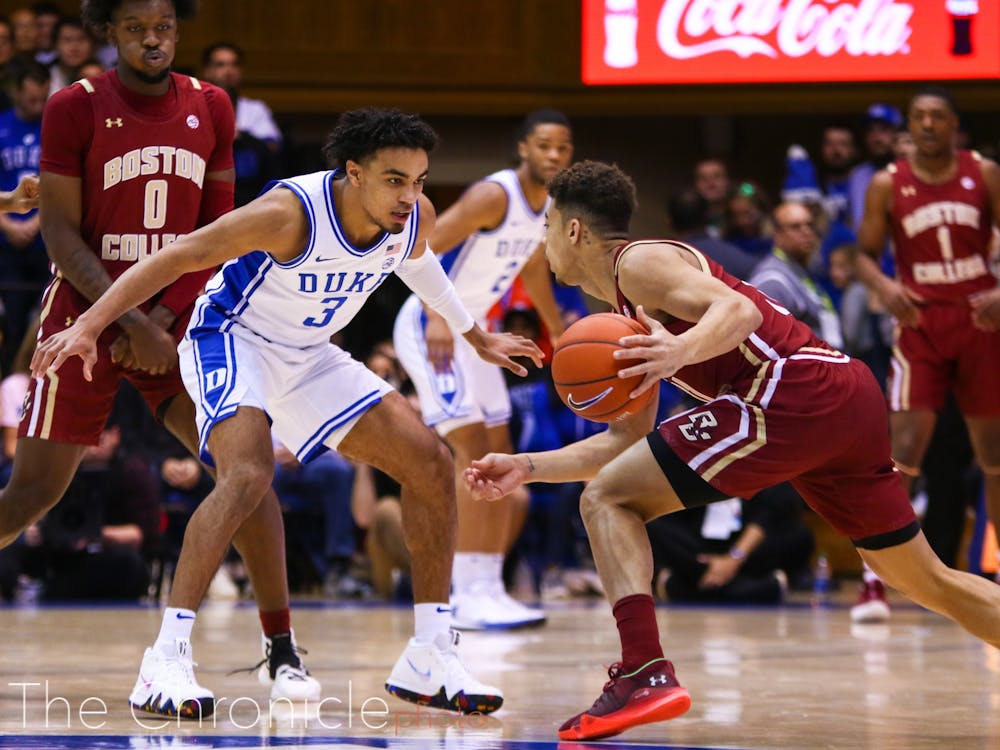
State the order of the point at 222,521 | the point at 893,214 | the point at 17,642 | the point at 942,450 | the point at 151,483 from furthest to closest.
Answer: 1. the point at 942,450
2. the point at 151,483
3. the point at 893,214
4. the point at 17,642
5. the point at 222,521

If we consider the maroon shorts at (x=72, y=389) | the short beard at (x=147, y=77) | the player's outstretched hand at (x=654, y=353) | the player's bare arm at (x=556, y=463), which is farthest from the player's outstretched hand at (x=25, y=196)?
the player's outstretched hand at (x=654, y=353)

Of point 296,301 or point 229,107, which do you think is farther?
point 229,107

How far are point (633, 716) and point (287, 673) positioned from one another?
130cm

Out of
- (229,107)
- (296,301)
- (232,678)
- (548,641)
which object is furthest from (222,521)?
(548,641)

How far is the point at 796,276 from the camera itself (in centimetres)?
898

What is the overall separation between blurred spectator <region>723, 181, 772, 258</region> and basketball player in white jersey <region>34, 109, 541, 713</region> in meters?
5.82

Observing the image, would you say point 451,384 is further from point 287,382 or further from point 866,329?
point 866,329

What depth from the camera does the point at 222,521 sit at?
175 inches

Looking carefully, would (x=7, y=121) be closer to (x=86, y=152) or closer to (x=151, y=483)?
(x=151, y=483)

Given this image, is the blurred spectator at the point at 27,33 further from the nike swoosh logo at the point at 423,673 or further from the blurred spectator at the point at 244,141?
the nike swoosh logo at the point at 423,673

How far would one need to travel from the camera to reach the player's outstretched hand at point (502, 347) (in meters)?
5.04

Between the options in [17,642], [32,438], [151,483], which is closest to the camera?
[32,438]

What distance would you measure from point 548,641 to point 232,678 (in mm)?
1856

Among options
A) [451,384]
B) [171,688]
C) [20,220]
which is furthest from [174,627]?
[20,220]
